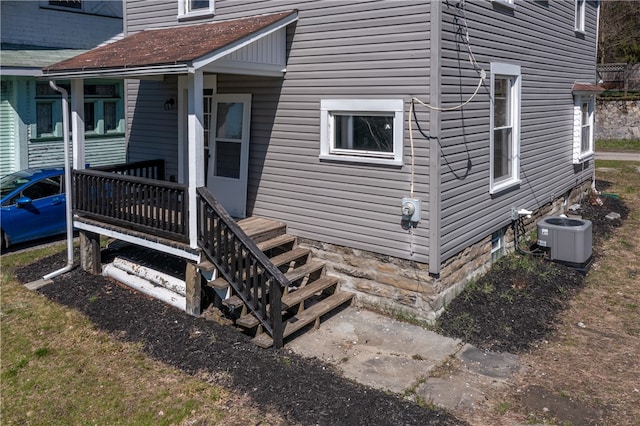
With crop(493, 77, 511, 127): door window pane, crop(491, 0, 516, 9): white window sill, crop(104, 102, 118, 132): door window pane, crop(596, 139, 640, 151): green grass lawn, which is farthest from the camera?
crop(596, 139, 640, 151): green grass lawn

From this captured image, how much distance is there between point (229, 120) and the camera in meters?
8.97

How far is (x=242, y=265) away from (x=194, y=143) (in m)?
1.60

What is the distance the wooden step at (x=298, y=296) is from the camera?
6562 millimetres

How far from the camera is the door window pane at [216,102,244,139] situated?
8820mm

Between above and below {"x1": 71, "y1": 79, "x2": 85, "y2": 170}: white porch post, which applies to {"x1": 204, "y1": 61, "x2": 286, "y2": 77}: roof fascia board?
above

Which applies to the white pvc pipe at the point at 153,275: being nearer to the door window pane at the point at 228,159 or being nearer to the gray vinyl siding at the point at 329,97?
the gray vinyl siding at the point at 329,97

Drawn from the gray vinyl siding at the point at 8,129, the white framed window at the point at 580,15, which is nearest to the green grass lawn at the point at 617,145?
the white framed window at the point at 580,15

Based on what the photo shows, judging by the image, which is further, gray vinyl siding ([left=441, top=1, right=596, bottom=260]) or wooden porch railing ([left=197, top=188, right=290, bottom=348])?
gray vinyl siding ([left=441, top=1, right=596, bottom=260])

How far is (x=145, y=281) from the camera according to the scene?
8258 millimetres

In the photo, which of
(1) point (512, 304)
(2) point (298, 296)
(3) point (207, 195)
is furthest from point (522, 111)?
(3) point (207, 195)

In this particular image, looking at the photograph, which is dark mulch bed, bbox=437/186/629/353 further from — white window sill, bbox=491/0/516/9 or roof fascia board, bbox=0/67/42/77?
roof fascia board, bbox=0/67/42/77

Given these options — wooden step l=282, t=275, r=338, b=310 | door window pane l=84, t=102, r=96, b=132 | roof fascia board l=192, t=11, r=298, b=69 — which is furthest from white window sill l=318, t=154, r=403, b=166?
door window pane l=84, t=102, r=96, b=132

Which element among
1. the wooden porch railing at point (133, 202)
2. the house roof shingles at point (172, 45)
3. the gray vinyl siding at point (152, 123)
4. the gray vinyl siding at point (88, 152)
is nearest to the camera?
the house roof shingles at point (172, 45)

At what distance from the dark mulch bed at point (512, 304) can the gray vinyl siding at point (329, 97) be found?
0.97 metres
